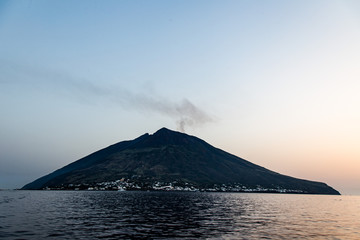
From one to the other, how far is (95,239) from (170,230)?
1571cm

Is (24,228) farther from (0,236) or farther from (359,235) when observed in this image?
(359,235)

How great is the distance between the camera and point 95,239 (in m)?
42.4

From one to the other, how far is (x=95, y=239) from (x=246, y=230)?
29.9 meters

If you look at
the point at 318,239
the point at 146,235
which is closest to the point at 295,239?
the point at 318,239

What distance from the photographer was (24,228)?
166ft

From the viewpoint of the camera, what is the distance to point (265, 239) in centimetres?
4684

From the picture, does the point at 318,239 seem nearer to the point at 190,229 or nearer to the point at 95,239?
the point at 190,229

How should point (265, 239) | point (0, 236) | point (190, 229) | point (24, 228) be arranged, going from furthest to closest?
1. point (190, 229)
2. point (24, 228)
3. point (265, 239)
4. point (0, 236)

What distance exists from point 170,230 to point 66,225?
21.4 metres

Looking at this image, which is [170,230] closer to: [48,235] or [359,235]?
[48,235]

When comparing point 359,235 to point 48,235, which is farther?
point 359,235

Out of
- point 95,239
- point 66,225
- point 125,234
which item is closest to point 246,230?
point 125,234

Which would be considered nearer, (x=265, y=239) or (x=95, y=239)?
(x=95, y=239)

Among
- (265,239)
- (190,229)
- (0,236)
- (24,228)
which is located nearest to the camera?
(0,236)
